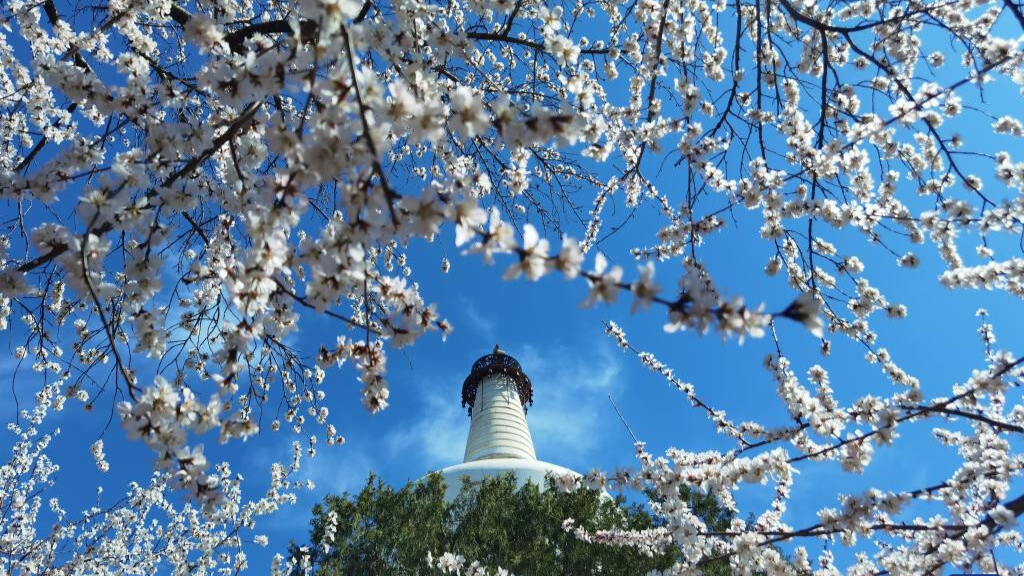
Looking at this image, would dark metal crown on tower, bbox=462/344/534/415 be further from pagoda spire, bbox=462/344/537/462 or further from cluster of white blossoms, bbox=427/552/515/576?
cluster of white blossoms, bbox=427/552/515/576

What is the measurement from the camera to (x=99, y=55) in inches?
161

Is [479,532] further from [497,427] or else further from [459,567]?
[497,427]

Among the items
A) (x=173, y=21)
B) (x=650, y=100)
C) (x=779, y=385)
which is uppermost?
(x=173, y=21)

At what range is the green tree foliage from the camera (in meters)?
8.08

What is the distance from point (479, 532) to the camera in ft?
28.2

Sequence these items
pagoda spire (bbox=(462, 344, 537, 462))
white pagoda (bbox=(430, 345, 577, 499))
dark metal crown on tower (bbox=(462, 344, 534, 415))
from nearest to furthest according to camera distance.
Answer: white pagoda (bbox=(430, 345, 577, 499)) → pagoda spire (bbox=(462, 344, 537, 462)) → dark metal crown on tower (bbox=(462, 344, 534, 415))

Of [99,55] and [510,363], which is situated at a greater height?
[510,363]

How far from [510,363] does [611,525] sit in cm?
1756

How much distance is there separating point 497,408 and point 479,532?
48.4 feet

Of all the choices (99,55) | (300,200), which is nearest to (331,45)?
(300,200)

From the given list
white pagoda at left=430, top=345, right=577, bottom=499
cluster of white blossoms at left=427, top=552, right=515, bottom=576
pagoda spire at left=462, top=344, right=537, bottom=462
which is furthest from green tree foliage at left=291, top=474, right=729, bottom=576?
pagoda spire at left=462, top=344, right=537, bottom=462

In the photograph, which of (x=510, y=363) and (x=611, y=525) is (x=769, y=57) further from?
(x=510, y=363)

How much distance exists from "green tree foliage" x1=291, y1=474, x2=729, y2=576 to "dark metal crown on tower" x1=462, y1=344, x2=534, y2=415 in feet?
50.9

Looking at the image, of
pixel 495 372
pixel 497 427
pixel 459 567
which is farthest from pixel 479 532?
pixel 495 372
